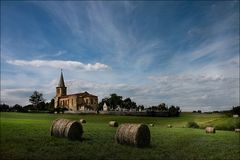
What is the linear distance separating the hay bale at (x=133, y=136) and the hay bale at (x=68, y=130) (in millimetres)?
3069

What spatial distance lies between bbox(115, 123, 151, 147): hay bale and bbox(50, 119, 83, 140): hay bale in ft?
10.1

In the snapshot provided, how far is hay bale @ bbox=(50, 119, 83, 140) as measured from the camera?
21.5 m

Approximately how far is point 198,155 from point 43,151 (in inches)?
292

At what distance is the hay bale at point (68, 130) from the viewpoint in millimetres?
21469

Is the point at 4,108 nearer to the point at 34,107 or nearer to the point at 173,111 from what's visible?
the point at 34,107

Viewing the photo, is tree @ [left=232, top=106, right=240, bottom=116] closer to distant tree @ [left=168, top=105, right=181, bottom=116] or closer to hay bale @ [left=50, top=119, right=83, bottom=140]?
distant tree @ [left=168, top=105, right=181, bottom=116]

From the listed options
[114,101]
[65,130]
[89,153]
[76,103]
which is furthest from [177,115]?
[89,153]

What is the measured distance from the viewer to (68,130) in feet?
70.2

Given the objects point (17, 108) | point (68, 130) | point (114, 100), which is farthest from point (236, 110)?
point (68, 130)

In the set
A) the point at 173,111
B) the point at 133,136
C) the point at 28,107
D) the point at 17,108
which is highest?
the point at 28,107

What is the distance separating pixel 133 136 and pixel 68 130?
435 cm

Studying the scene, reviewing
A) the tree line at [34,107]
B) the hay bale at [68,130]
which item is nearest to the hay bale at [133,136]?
the hay bale at [68,130]

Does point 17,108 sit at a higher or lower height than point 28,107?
lower

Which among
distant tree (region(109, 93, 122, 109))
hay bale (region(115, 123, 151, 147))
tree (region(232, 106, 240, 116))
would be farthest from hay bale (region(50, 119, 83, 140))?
distant tree (region(109, 93, 122, 109))
